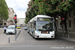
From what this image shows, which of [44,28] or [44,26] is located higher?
[44,26]

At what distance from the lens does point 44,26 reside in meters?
13.3

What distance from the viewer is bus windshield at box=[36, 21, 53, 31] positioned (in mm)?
13273

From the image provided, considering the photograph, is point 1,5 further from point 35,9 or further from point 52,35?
point 52,35

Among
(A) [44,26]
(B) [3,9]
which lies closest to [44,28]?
(A) [44,26]

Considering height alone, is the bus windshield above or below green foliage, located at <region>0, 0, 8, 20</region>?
below

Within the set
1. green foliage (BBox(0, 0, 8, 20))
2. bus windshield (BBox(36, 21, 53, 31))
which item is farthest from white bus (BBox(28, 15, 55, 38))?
green foliage (BBox(0, 0, 8, 20))

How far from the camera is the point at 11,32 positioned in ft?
71.8

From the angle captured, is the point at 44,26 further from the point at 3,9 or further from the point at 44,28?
the point at 3,9

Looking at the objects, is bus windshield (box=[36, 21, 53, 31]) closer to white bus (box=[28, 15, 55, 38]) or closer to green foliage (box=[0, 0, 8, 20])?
white bus (box=[28, 15, 55, 38])

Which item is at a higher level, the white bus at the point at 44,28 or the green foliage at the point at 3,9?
the green foliage at the point at 3,9

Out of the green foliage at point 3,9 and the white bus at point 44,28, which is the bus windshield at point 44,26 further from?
the green foliage at point 3,9

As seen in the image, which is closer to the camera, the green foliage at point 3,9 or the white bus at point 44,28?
the white bus at point 44,28

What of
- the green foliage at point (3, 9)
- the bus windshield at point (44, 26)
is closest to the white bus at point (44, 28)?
the bus windshield at point (44, 26)

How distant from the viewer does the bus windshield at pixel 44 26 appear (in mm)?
13273
